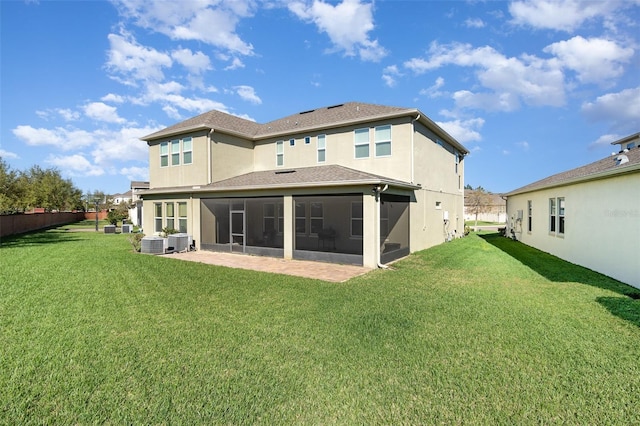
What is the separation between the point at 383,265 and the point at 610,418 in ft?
25.9

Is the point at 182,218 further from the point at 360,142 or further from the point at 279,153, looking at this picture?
the point at 360,142

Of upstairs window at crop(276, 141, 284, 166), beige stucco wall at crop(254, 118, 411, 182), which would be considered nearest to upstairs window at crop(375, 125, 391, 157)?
beige stucco wall at crop(254, 118, 411, 182)

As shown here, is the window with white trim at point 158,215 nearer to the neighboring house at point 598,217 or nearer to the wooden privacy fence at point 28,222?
the wooden privacy fence at point 28,222

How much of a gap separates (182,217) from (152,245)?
2.43 m

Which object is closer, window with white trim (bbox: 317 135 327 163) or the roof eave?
the roof eave

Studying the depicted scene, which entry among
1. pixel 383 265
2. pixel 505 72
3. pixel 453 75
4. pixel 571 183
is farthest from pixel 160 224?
pixel 505 72

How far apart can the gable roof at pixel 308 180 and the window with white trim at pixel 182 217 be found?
91cm

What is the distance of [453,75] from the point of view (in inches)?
671

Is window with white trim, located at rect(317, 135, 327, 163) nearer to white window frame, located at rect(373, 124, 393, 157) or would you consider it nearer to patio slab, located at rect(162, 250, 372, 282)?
white window frame, located at rect(373, 124, 393, 157)

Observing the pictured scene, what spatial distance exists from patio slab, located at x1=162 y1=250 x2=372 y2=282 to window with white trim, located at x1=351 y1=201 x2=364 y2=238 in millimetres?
6258

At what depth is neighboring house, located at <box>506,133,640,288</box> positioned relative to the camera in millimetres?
8188

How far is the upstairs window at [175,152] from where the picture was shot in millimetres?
16766

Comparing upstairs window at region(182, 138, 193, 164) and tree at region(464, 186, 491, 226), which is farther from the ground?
upstairs window at region(182, 138, 193, 164)

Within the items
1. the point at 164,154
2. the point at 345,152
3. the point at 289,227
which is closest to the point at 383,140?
the point at 345,152
